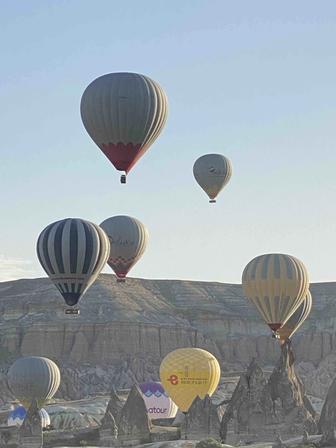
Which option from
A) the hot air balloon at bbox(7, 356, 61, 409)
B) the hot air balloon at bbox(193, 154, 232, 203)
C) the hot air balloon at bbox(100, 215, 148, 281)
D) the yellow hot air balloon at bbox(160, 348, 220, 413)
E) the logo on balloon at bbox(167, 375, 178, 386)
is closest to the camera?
the yellow hot air balloon at bbox(160, 348, 220, 413)

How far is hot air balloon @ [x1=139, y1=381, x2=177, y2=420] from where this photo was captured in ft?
382

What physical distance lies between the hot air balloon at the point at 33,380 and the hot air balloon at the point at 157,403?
1377 centimetres

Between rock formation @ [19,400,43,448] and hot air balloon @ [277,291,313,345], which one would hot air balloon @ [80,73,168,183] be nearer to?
rock formation @ [19,400,43,448]

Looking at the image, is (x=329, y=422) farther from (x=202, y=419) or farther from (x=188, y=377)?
(x=188, y=377)

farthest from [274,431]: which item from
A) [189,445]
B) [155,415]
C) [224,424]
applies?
[155,415]

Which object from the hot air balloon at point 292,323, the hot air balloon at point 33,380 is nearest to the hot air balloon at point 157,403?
the hot air balloon at point 33,380

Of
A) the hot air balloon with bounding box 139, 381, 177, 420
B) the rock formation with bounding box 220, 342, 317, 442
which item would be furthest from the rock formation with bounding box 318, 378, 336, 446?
the hot air balloon with bounding box 139, 381, 177, 420

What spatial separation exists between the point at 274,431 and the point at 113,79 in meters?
25.1

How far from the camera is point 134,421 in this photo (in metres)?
79.0

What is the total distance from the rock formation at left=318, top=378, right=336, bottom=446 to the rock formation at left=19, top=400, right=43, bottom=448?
21487 millimetres

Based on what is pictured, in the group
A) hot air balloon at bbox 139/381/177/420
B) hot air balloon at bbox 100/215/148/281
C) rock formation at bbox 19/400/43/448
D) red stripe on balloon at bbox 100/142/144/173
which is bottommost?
hot air balloon at bbox 139/381/177/420

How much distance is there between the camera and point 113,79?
69688 millimetres

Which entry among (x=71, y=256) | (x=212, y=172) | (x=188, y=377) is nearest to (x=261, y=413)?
(x=188, y=377)

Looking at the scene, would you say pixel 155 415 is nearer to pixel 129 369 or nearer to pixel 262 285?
pixel 262 285
